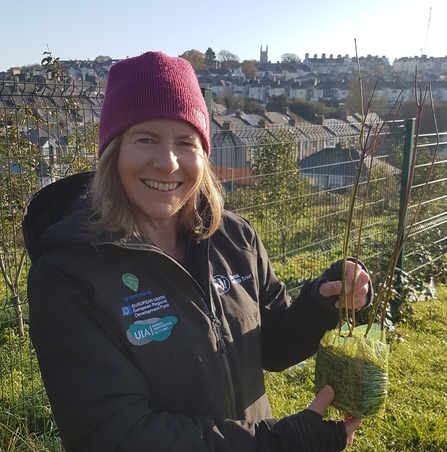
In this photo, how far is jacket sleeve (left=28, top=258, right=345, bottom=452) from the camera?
1.34 metres

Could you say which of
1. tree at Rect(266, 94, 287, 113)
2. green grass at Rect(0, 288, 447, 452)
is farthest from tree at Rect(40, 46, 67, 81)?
tree at Rect(266, 94, 287, 113)

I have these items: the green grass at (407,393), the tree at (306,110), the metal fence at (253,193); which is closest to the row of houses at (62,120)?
the metal fence at (253,193)

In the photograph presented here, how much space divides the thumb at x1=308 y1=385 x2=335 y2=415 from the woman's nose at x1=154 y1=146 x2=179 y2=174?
2.79 ft

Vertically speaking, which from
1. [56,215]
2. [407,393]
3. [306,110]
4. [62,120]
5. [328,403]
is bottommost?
[306,110]

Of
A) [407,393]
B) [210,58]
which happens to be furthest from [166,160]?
[210,58]

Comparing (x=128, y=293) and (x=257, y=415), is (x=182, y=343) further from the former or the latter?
(x=257, y=415)

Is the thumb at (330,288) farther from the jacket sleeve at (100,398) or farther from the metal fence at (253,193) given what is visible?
the metal fence at (253,193)

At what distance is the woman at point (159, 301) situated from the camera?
1377 millimetres

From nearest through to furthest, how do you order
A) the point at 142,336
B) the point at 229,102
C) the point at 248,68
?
the point at 142,336, the point at 229,102, the point at 248,68

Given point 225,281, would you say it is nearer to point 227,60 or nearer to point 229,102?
point 229,102

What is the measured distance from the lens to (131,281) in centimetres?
156

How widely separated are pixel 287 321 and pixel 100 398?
898mm

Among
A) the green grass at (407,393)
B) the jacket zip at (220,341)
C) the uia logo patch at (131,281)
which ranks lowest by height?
the green grass at (407,393)

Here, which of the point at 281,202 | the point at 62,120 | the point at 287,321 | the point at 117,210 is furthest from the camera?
the point at 281,202
